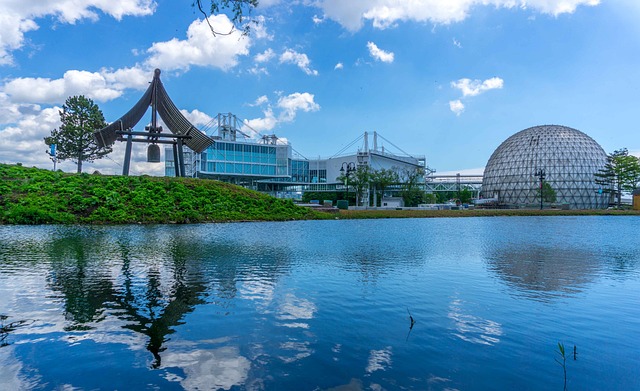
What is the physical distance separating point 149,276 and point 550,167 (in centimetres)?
10967

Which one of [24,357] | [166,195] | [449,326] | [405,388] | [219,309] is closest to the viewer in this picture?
[405,388]

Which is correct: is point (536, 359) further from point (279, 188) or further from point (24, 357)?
point (279, 188)

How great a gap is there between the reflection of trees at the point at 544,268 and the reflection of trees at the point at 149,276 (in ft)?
22.1

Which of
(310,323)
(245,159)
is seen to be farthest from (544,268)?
(245,159)

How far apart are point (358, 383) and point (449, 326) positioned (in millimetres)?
2904

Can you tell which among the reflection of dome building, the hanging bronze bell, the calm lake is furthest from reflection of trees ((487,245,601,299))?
the reflection of dome building

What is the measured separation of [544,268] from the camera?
43.9 feet

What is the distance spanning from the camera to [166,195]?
1403 inches

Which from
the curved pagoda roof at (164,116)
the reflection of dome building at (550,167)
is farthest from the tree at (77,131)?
the reflection of dome building at (550,167)

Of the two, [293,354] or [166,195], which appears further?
[166,195]

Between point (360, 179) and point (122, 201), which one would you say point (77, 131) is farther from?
point (360, 179)

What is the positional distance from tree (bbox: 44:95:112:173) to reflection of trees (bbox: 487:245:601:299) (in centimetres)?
5768

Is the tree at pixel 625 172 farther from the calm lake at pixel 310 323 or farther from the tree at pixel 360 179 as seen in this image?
the calm lake at pixel 310 323

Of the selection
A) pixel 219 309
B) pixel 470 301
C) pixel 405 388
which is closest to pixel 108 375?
pixel 219 309
